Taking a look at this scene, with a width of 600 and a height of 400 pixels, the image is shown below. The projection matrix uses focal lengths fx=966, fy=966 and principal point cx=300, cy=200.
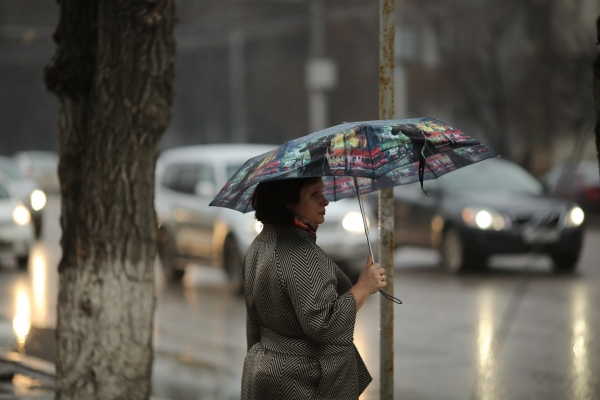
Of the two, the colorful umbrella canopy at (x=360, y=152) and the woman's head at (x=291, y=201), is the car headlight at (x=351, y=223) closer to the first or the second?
the colorful umbrella canopy at (x=360, y=152)

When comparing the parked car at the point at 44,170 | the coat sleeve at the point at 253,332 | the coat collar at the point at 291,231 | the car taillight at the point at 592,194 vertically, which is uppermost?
the coat collar at the point at 291,231

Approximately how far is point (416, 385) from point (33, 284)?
8.37m

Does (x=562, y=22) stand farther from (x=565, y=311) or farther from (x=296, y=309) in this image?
(x=296, y=309)

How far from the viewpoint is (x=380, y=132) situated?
11.9 ft

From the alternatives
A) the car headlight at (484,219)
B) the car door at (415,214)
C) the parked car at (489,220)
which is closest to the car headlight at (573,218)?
the parked car at (489,220)

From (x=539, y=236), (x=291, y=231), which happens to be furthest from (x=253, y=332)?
(x=539, y=236)

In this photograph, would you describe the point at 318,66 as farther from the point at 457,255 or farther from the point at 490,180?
the point at 457,255

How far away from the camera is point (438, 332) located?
9.67m

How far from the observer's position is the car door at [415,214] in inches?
587

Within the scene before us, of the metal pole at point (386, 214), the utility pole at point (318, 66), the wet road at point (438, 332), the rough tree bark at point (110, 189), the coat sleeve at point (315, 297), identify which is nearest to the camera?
the coat sleeve at point (315, 297)

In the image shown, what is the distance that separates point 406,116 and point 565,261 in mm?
18497

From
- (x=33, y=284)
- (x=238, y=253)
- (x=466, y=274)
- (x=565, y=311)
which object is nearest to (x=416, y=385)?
(x=565, y=311)

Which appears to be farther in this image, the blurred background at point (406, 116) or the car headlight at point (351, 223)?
the car headlight at point (351, 223)

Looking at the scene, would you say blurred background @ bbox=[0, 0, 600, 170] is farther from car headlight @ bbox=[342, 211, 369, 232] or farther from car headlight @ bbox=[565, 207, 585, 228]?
car headlight @ bbox=[342, 211, 369, 232]
